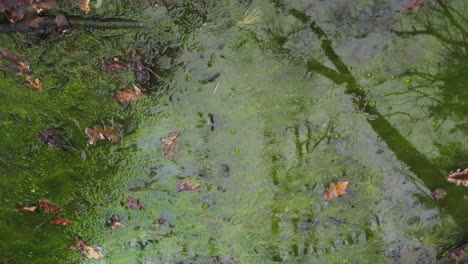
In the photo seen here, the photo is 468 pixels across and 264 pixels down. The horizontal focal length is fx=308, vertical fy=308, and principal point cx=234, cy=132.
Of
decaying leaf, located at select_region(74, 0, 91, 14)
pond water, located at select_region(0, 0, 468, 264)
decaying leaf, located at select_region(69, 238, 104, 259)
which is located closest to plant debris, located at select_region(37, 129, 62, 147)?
pond water, located at select_region(0, 0, 468, 264)

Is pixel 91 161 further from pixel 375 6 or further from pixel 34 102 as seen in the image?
pixel 375 6

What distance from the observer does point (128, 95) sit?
114 inches

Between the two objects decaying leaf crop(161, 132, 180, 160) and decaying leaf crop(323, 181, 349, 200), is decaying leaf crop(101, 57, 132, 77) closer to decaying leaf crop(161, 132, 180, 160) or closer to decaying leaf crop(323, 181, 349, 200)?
decaying leaf crop(161, 132, 180, 160)

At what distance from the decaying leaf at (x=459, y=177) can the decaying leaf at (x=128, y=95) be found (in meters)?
2.92

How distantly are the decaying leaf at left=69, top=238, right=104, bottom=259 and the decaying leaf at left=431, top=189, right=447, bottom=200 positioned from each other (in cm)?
326

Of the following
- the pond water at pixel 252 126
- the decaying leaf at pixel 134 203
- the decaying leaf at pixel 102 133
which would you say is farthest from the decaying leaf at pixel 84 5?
the decaying leaf at pixel 134 203

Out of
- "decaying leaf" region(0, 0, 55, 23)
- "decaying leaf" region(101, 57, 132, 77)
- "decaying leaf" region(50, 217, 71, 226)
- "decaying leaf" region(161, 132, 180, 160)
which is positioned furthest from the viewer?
"decaying leaf" region(50, 217, 71, 226)

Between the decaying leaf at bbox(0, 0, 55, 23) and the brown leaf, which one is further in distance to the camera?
the brown leaf

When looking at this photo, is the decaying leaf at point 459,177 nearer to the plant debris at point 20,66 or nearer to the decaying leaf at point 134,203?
the decaying leaf at point 134,203

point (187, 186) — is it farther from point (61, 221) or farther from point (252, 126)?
point (61, 221)

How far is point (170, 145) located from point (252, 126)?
81cm

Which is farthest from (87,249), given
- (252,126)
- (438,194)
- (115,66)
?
(438,194)

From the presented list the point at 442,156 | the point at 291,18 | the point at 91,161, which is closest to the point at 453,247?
the point at 442,156

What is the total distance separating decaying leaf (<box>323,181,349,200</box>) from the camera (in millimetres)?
2857
